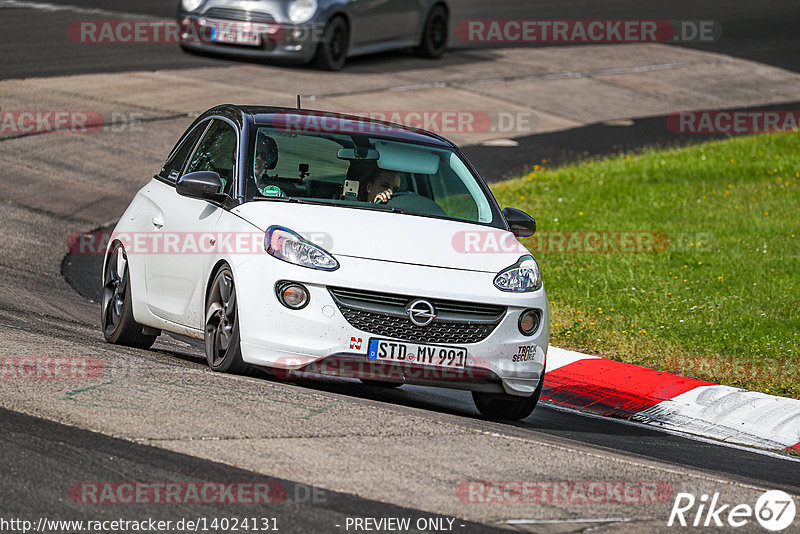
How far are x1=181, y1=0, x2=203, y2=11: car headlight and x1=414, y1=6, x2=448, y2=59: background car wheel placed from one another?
527 cm

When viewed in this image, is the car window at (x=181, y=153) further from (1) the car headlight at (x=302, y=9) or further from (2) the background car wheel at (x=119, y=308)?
(1) the car headlight at (x=302, y=9)

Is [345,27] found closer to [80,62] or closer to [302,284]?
[80,62]

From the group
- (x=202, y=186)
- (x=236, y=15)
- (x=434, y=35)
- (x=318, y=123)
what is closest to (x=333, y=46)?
(x=236, y=15)

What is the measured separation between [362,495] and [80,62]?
668 inches

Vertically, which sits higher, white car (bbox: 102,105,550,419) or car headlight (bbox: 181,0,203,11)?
car headlight (bbox: 181,0,203,11)

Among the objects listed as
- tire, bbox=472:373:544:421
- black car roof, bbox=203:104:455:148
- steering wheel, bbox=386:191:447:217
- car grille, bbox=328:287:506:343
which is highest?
black car roof, bbox=203:104:455:148

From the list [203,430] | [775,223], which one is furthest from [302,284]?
[775,223]

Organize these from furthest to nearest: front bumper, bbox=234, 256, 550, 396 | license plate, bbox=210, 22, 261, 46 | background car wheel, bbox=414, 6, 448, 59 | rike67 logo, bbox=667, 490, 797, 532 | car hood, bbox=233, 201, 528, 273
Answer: background car wheel, bbox=414, 6, 448, 59 < license plate, bbox=210, 22, 261, 46 < car hood, bbox=233, 201, 528, 273 < front bumper, bbox=234, 256, 550, 396 < rike67 logo, bbox=667, 490, 797, 532

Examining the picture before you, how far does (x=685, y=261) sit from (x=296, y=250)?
23.6 ft

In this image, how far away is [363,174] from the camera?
841 cm

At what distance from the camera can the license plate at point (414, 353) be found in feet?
23.3

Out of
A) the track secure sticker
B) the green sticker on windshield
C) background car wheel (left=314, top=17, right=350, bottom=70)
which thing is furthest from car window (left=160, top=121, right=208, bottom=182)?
background car wheel (left=314, top=17, right=350, bottom=70)

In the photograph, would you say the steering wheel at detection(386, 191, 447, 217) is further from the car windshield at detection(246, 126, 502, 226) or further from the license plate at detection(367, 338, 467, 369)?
the license plate at detection(367, 338, 467, 369)

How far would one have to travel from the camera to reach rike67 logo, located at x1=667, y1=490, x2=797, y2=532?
18.6 ft
